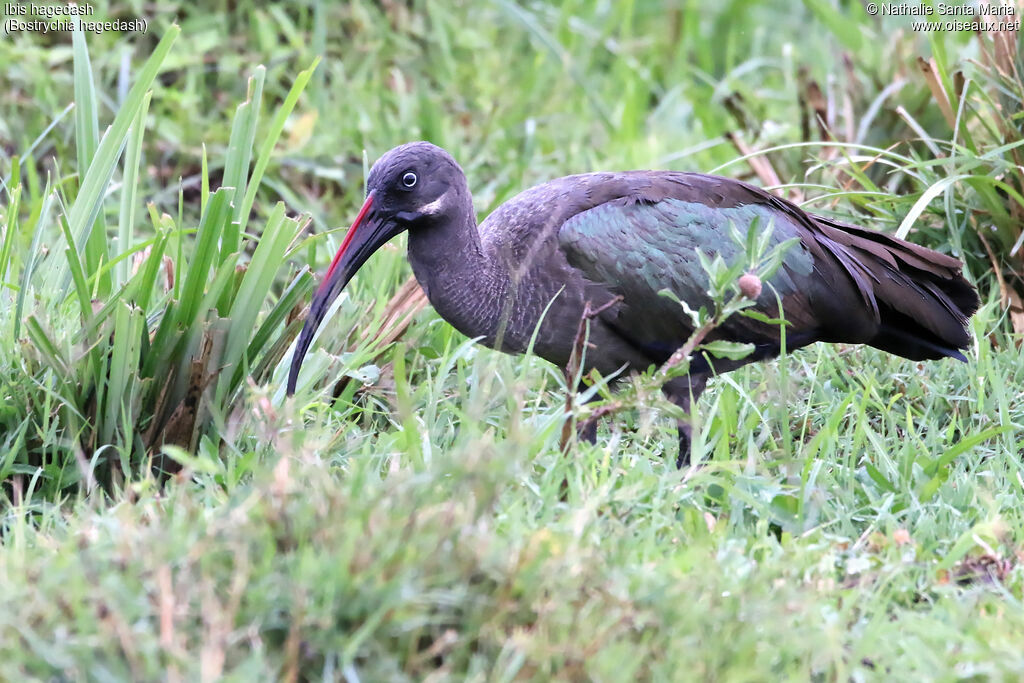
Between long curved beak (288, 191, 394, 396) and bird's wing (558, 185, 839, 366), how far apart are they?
1.77 feet

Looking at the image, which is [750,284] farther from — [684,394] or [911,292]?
[911,292]

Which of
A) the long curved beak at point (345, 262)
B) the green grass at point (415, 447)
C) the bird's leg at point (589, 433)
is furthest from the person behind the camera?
the bird's leg at point (589, 433)

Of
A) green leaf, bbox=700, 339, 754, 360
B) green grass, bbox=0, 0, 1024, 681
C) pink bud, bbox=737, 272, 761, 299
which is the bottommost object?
green grass, bbox=0, 0, 1024, 681

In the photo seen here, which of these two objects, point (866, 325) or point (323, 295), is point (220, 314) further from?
point (866, 325)

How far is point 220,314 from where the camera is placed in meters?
3.47

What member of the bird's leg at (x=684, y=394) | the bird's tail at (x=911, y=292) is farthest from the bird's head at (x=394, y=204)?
the bird's tail at (x=911, y=292)

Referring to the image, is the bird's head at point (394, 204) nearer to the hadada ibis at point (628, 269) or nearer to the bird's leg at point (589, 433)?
the hadada ibis at point (628, 269)

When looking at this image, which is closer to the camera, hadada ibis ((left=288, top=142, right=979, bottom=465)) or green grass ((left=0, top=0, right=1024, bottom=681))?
green grass ((left=0, top=0, right=1024, bottom=681))

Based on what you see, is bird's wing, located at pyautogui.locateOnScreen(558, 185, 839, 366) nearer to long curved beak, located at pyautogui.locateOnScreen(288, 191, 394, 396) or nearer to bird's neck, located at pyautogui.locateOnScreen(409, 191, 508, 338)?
bird's neck, located at pyautogui.locateOnScreen(409, 191, 508, 338)

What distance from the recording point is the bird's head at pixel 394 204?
12.1 feet

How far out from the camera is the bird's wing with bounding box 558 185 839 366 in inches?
148

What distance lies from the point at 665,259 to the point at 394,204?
80 centimetres

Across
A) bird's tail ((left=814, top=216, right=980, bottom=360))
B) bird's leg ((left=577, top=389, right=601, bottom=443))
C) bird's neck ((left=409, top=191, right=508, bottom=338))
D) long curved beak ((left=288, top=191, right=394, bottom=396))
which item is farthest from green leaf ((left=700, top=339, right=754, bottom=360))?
long curved beak ((left=288, top=191, right=394, bottom=396))

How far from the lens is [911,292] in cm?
394
